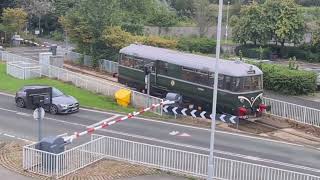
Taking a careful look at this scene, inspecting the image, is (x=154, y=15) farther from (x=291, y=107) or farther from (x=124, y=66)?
(x=291, y=107)

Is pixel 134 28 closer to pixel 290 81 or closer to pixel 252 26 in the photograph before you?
pixel 252 26

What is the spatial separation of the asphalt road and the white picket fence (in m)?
3.60

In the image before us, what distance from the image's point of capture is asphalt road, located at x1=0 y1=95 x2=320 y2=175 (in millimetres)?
23812

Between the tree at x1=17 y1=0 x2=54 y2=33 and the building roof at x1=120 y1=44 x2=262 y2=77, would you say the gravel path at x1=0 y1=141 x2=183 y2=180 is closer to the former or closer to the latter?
the building roof at x1=120 y1=44 x2=262 y2=77

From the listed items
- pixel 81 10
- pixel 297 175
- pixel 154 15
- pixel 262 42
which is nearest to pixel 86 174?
pixel 297 175

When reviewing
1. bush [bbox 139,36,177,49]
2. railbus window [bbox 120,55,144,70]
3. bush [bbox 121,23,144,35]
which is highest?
bush [bbox 121,23,144,35]

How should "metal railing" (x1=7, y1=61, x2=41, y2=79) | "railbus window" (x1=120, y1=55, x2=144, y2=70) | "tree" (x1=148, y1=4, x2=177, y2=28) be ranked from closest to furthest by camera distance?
"railbus window" (x1=120, y1=55, x2=144, y2=70), "metal railing" (x1=7, y1=61, x2=41, y2=79), "tree" (x1=148, y1=4, x2=177, y2=28)

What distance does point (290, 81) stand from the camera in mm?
38656

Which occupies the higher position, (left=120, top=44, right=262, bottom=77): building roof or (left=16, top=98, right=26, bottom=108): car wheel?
(left=120, top=44, right=262, bottom=77): building roof

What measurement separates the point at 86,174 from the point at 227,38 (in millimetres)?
56229

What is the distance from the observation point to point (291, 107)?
3048cm

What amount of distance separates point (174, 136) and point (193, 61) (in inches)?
265

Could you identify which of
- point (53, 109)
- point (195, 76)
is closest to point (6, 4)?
point (53, 109)

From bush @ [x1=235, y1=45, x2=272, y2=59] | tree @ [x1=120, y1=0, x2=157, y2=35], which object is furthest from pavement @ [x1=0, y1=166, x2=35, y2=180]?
bush @ [x1=235, y1=45, x2=272, y2=59]
